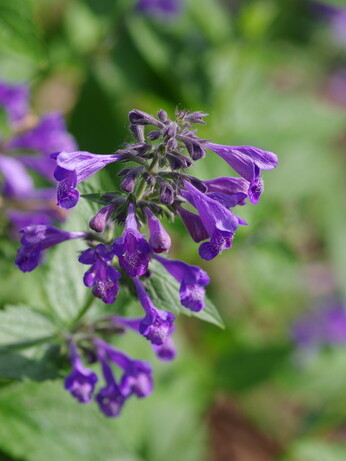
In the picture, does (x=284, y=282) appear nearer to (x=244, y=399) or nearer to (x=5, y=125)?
(x=244, y=399)

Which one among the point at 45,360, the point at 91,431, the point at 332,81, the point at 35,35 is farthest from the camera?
the point at 332,81

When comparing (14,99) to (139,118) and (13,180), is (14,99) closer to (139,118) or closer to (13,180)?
(13,180)

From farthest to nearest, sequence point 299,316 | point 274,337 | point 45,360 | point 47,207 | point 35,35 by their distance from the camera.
→ point 299,316 → point 274,337 → point 47,207 → point 35,35 → point 45,360

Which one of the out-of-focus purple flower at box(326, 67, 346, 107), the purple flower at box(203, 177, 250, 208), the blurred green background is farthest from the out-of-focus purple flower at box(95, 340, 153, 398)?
the out-of-focus purple flower at box(326, 67, 346, 107)

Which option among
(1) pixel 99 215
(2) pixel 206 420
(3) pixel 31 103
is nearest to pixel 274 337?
(2) pixel 206 420

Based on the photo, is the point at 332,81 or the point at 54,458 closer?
the point at 54,458

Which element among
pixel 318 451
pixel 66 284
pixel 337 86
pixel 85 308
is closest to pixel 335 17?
pixel 337 86
